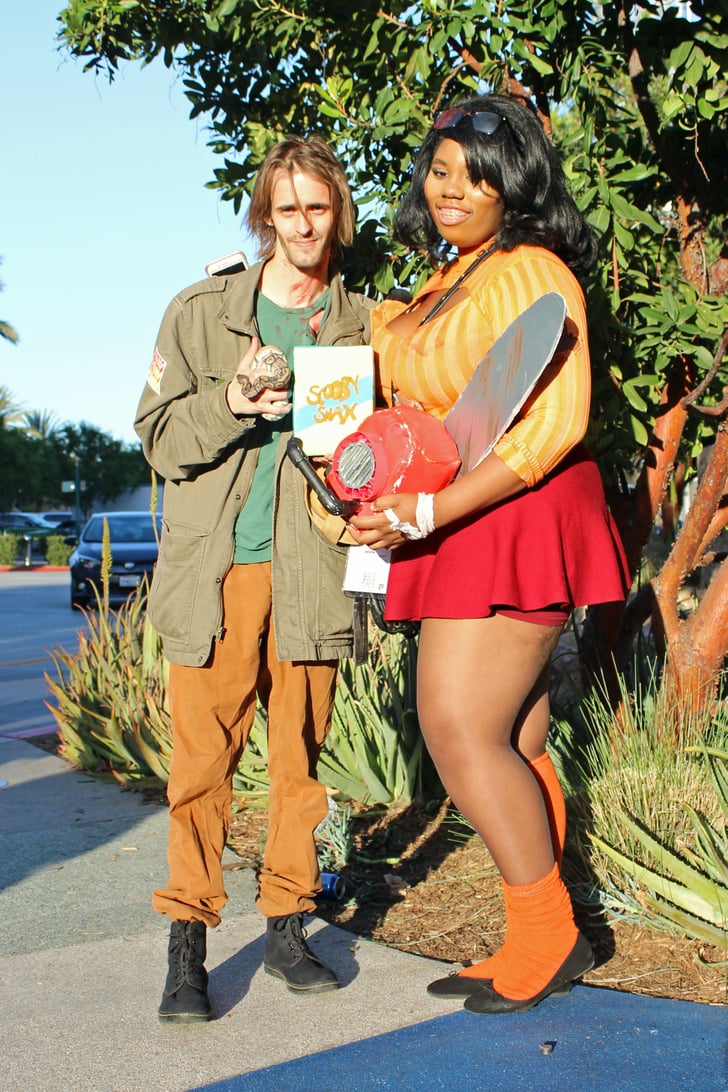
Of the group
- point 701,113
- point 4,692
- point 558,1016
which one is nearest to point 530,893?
point 558,1016

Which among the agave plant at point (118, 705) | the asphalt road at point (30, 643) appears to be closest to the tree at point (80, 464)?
the asphalt road at point (30, 643)

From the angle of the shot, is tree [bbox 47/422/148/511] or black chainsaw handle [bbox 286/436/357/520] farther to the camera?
tree [bbox 47/422/148/511]

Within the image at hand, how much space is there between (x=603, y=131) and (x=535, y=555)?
1.91 meters

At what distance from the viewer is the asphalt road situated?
7.39 m

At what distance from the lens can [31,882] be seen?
3.87 m

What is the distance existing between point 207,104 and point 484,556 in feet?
9.83

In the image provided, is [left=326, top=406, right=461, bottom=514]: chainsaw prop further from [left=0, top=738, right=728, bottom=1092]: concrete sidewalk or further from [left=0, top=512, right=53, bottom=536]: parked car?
[left=0, top=512, right=53, bottom=536]: parked car

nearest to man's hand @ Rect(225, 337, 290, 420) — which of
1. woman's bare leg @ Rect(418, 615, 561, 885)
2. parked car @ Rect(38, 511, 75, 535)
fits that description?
woman's bare leg @ Rect(418, 615, 561, 885)

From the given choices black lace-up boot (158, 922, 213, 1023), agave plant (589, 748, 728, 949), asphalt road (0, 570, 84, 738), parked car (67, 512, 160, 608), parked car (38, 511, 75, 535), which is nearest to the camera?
black lace-up boot (158, 922, 213, 1023)

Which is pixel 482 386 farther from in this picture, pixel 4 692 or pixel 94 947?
pixel 4 692

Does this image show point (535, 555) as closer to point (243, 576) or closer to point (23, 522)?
point (243, 576)

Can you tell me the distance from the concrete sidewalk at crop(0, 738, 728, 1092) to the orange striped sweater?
4.20 feet

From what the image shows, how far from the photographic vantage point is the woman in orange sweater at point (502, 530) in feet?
8.23

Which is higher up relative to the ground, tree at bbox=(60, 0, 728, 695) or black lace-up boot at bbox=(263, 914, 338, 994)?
tree at bbox=(60, 0, 728, 695)
